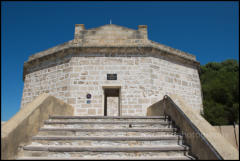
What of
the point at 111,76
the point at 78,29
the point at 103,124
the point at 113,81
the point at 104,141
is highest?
the point at 78,29

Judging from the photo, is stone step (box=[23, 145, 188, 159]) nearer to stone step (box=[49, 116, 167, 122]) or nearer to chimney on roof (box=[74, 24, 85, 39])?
stone step (box=[49, 116, 167, 122])

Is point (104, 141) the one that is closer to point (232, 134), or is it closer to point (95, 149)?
point (95, 149)

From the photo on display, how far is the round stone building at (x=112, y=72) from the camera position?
687 centimetres

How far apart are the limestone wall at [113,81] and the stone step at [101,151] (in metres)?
3.80

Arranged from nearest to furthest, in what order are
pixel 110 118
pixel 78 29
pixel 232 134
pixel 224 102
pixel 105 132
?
pixel 105 132 → pixel 232 134 → pixel 110 118 → pixel 224 102 → pixel 78 29

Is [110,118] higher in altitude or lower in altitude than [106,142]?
higher

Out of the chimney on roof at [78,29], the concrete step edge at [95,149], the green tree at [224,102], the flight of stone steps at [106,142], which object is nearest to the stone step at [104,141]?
the flight of stone steps at [106,142]

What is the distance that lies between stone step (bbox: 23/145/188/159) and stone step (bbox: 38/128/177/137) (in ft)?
1.91

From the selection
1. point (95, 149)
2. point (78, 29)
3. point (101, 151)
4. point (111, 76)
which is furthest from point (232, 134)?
point (78, 29)

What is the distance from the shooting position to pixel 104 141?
10.3ft

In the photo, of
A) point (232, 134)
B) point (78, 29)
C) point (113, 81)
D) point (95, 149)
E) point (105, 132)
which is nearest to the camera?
point (95, 149)

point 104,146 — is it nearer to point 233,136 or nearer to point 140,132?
point 140,132

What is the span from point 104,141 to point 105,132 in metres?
0.38

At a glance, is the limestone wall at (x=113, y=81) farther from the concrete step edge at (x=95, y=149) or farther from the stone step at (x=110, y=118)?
the concrete step edge at (x=95, y=149)
